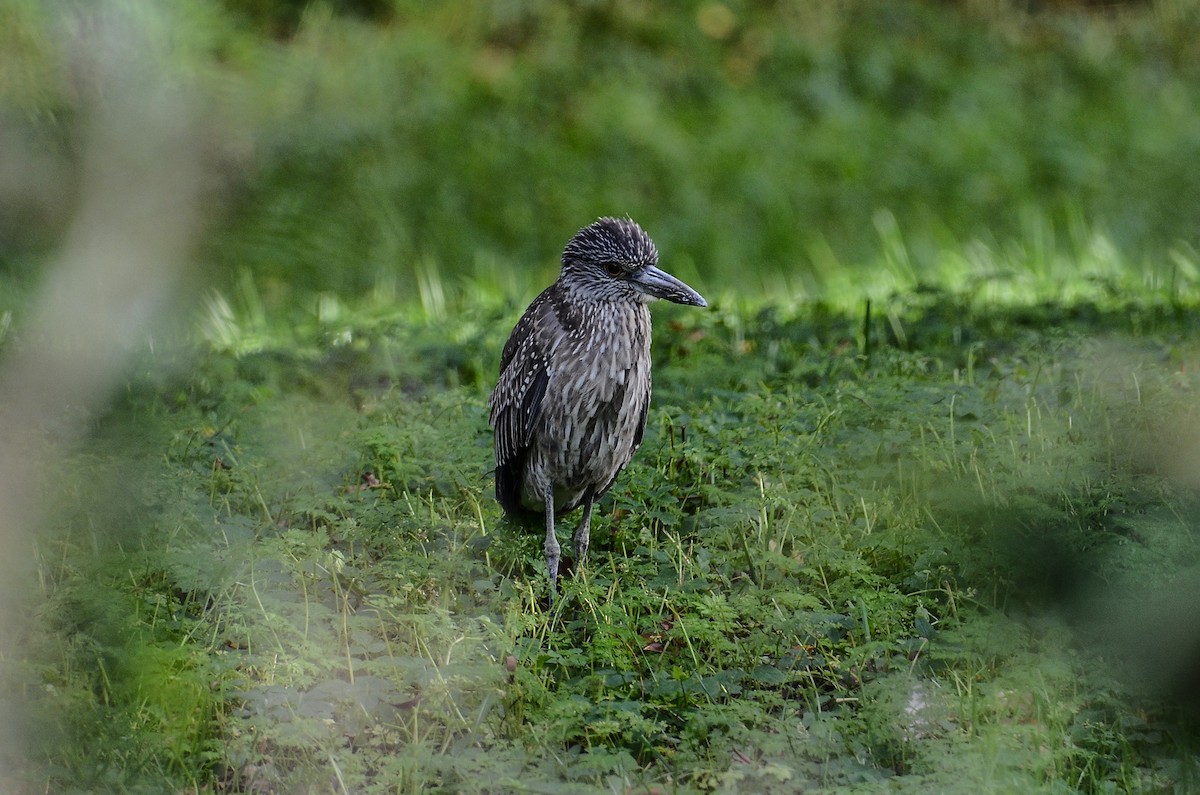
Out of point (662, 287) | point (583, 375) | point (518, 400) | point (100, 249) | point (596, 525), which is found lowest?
point (596, 525)

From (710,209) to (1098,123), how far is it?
3.72m

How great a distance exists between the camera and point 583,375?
5273mm

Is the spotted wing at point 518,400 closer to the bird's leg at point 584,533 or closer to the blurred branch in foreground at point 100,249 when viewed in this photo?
the bird's leg at point 584,533

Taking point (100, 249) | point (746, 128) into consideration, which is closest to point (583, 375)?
point (100, 249)

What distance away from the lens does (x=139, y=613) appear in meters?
4.88

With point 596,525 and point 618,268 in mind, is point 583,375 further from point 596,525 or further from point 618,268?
point 596,525

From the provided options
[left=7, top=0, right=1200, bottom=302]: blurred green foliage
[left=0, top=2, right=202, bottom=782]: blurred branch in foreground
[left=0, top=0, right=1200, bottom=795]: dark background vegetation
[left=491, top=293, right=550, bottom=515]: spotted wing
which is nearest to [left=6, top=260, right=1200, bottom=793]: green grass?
[left=0, top=0, right=1200, bottom=795]: dark background vegetation

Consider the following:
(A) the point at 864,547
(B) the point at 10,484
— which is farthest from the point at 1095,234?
(B) the point at 10,484

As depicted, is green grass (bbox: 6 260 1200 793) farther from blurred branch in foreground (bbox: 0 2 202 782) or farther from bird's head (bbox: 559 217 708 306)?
bird's head (bbox: 559 217 708 306)

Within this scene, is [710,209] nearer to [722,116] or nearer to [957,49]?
[722,116]

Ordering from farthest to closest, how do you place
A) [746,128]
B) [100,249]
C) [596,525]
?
[746,128] < [596,525] < [100,249]

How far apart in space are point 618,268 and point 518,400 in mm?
634

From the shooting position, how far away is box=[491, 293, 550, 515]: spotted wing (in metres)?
5.39

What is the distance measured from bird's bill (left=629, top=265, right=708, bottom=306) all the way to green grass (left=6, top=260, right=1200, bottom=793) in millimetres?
845
